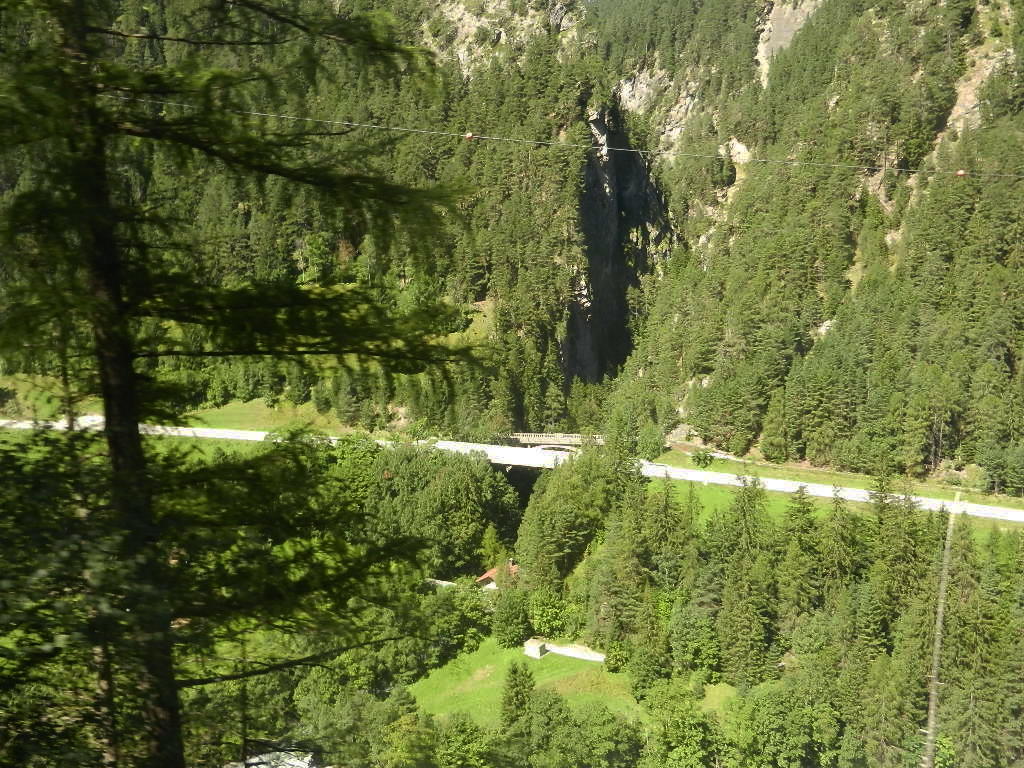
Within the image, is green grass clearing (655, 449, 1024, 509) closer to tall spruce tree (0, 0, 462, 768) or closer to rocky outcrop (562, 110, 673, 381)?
rocky outcrop (562, 110, 673, 381)

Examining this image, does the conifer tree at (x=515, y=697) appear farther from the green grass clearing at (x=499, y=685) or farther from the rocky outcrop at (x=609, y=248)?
the rocky outcrop at (x=609, y=248)

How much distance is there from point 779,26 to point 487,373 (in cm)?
10175

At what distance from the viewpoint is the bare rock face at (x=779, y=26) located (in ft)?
294

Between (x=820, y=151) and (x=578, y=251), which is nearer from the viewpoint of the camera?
(x=578, y=251)

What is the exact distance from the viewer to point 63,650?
3115 mm

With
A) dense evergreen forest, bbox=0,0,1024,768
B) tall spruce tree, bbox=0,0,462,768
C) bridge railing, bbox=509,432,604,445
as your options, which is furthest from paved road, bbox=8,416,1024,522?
tall spruce tree, bbox=0,0,462,768

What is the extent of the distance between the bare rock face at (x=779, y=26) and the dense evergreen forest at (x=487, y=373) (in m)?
13.2

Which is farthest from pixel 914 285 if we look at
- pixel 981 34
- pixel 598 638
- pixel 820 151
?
pixel 598 638

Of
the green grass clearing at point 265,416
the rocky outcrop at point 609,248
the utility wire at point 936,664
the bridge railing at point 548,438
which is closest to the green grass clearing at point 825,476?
the bridge railing at point 548,438

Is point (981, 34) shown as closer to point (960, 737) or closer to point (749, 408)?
point (749, 408)

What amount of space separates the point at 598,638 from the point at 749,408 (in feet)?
64.8

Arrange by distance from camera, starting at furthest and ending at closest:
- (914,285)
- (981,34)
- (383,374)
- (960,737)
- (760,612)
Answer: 1. (981,34)
2. (914,285)
3. (760,612)
4. (960,737)
5. (383,374)

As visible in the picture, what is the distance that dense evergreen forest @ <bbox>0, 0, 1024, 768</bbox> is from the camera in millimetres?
3332

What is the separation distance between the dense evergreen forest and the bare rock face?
13.2m
